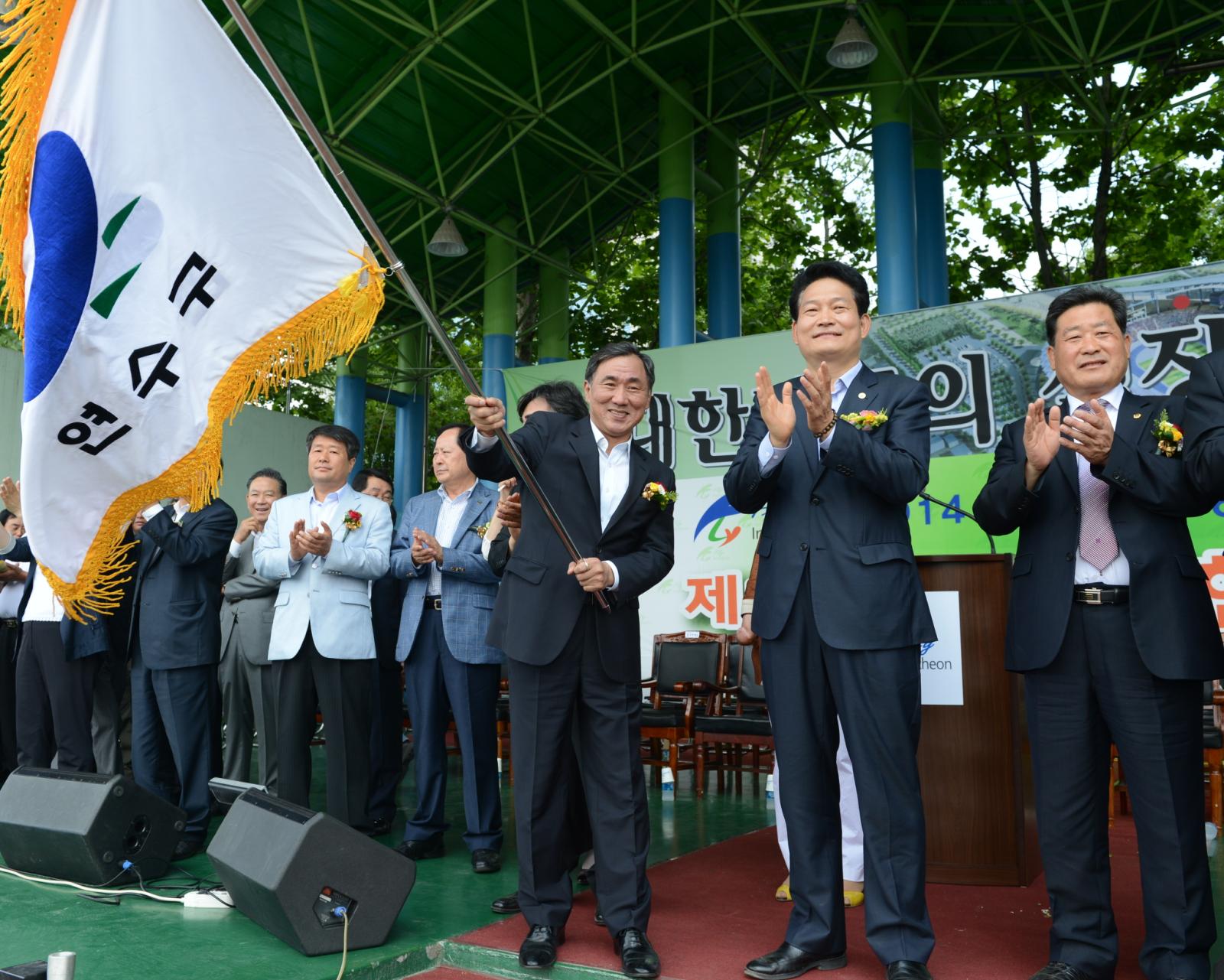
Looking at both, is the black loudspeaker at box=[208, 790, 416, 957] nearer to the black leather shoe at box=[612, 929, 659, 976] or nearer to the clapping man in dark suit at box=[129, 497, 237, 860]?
the black leather shoe at box=[612, 929, 659, 976]

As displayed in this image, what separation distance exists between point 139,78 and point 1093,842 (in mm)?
2669

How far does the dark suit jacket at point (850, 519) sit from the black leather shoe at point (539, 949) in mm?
917

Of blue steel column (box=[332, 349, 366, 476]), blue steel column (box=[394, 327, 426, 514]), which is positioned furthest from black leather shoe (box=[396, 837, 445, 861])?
blue steel column (box=[394, 327, 426, 514])

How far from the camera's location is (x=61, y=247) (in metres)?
2.15

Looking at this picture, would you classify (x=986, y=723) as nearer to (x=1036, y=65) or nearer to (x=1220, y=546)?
(x=1220, y=546)

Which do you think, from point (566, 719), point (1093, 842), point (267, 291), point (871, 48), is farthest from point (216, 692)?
point (871, 48)

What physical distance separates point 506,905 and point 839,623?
142cm

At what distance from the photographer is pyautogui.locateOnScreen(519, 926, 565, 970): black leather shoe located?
99.1 inches

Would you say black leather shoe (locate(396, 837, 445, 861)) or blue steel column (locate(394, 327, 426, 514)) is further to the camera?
blue steel column (locate(394, 327, 426, 514))

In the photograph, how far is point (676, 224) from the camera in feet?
35.5

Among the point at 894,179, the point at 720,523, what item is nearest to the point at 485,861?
the point at 720,523

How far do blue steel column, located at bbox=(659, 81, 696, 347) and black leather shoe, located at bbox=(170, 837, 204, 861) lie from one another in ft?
24.7

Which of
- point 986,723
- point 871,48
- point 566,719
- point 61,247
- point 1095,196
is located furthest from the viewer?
point 1095,196

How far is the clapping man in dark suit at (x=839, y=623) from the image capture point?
2342 mm
